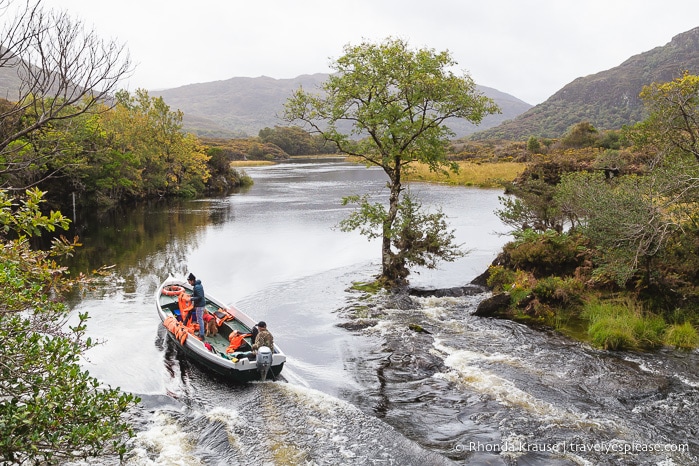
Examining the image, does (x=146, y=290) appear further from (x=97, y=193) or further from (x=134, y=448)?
(x=97, y=193)

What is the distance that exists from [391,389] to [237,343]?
5468mm

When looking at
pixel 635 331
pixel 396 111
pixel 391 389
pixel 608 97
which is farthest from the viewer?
pixel 608 97

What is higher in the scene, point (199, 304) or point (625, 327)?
point (199, 304)

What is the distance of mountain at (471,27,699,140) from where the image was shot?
14362 centimetres

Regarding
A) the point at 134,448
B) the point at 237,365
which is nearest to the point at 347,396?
the point at 237,365

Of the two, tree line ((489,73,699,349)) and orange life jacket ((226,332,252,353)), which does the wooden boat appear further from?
tree line ((489,73,699,349))

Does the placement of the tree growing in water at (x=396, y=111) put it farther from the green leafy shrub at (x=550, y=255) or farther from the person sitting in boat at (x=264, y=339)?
the person sitting in boat at (x=264, y=339)

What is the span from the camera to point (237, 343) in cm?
1647

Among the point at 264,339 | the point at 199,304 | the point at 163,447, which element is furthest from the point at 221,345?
Answer: the point at 163,447

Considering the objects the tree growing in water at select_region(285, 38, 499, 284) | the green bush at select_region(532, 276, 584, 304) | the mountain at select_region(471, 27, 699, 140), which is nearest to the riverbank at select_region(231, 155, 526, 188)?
the tree growing in water at select_region(285, 38, 499, 284)

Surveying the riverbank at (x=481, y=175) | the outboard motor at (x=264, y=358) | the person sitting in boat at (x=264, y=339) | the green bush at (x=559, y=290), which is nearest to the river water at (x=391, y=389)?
the outboard motor at (x=264, y=358)

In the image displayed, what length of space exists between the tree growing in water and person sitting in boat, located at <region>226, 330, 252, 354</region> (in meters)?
9.42

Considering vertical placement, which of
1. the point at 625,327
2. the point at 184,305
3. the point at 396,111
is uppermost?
the point at 396,111

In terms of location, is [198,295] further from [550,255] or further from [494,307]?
Result: [550,255]
